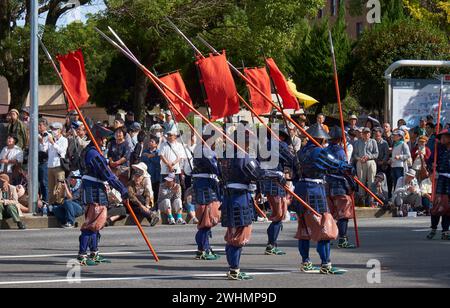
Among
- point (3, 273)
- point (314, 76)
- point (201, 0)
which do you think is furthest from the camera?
point (314, 76)

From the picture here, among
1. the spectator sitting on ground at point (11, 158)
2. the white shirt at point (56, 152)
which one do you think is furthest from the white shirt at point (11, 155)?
the white shirt at point (56, 152)

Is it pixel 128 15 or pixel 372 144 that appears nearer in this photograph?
pixel 372 144

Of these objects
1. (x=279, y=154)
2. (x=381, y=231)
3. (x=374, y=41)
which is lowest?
(x=381, y=231)

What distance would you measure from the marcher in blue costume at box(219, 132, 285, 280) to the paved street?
303 millimetres

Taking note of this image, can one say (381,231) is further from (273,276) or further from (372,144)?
(273,276)

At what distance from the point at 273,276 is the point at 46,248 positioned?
4.76m

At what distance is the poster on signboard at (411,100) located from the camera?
2512 cm

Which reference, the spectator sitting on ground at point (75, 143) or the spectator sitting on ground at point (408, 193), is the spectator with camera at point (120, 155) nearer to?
the spectator sitting on ground at point (75, 143)

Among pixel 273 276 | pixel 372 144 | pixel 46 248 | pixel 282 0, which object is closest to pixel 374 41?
pixel 282 0

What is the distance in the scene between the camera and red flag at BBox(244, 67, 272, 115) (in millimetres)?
19219

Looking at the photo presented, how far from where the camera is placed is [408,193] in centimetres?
2236

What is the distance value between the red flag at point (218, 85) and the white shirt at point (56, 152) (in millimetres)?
6355

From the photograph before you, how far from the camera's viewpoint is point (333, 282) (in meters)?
12.4

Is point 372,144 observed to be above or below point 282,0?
below
